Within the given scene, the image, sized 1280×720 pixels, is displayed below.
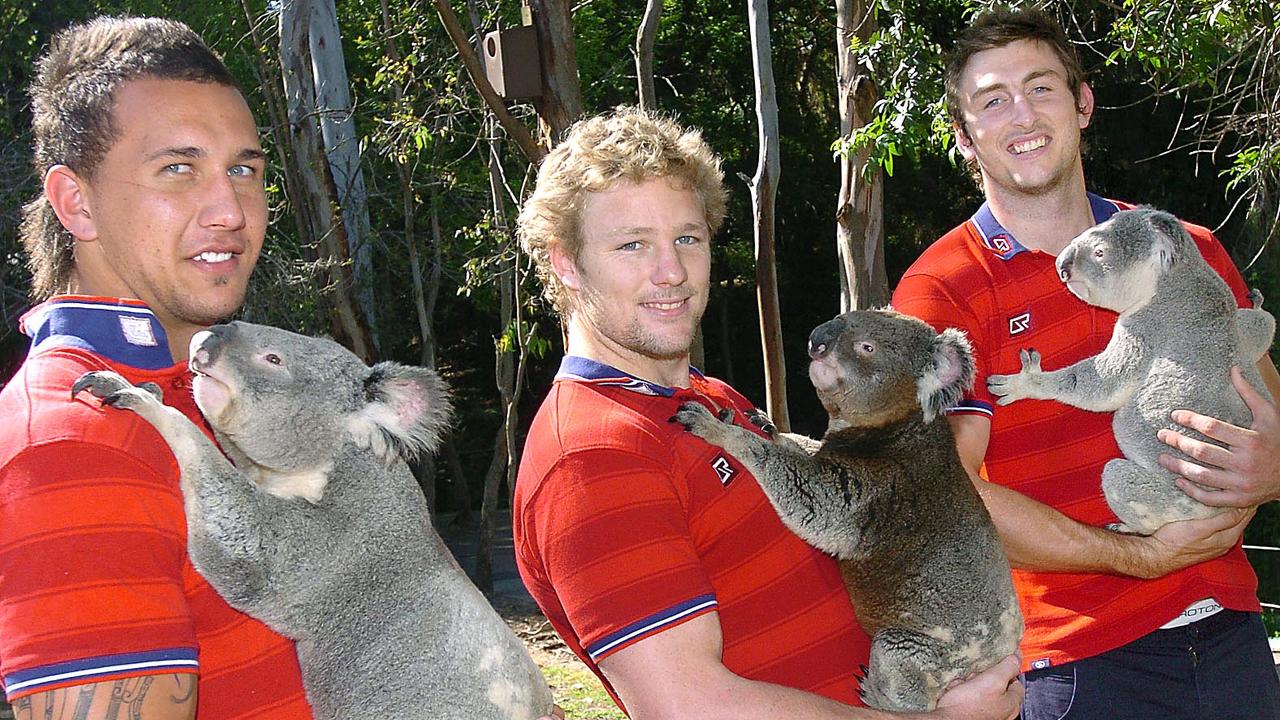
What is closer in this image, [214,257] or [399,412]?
[214,257]

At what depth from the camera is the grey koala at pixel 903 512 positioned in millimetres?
2180

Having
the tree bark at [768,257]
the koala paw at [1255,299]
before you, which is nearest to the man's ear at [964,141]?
the koala paw at [1255,299]

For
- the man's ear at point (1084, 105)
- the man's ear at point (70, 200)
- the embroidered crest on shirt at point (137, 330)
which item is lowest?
the embroidered crest on shirt at point (137, 330)

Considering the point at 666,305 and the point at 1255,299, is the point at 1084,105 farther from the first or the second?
the point at 666,305

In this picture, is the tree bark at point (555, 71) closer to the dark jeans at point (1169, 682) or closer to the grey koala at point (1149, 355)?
the grey koala at point (1149, 355)

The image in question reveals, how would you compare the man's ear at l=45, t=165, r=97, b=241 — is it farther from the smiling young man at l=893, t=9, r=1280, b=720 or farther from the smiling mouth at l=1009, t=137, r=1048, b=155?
the smiling mouth at l=1009, t=137, r=1048, b=155

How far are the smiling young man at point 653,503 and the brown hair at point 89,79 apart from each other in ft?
2.17

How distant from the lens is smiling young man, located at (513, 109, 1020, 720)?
1.73m

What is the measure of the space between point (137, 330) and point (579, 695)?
19.6ft

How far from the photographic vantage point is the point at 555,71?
4695 millimetres

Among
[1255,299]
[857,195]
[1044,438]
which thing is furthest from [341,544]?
[857,195]

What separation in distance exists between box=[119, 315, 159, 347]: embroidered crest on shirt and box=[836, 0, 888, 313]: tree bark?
494cm

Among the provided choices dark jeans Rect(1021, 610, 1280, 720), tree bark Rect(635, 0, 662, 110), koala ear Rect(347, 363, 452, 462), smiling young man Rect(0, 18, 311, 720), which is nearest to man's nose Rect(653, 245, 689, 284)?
koala ear Rect(347, 363, 452, 462)

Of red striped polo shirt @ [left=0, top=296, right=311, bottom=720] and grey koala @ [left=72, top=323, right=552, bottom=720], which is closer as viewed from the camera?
red striped polo shirt @ [left=0, top=296, right=311, bottom=720]
